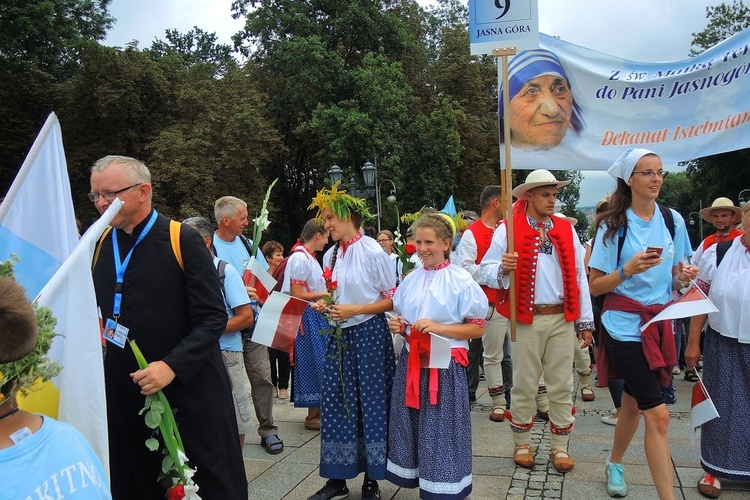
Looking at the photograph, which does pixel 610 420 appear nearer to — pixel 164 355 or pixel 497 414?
pixel 497 414

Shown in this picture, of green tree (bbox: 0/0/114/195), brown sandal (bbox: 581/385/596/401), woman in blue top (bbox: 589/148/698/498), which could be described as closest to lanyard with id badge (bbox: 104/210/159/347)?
woman in blue top (bbox: 589/148/698/498)

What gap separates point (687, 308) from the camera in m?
3.55

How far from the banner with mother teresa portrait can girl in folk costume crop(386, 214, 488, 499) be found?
150 cm

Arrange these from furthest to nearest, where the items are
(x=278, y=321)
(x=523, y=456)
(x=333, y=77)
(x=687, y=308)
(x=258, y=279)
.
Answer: (x=333, y=77)
(x=258, y=279)
(x=523, y=456)
(x=278, y=321)
(x=687, y=308)

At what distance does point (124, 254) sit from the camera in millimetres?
2898

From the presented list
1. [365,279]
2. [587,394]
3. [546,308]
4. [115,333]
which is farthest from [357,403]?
[587,394]

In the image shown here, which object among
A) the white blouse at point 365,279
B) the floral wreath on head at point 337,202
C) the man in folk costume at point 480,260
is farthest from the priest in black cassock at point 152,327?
the man in folk costume at point 480,260

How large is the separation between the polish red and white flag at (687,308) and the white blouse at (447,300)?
983 mm

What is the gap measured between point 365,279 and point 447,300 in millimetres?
673

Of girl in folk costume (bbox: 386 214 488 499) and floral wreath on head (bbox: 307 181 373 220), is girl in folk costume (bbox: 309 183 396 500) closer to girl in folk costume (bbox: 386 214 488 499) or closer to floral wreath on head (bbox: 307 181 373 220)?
floral wreath on head (bbox: 307 181 373 220)

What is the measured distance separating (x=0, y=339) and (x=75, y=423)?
0.66 meters

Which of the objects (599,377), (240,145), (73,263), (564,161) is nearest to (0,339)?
(73,263)

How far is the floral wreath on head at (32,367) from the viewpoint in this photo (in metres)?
1.58

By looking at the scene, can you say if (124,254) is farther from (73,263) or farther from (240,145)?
(240,145)
